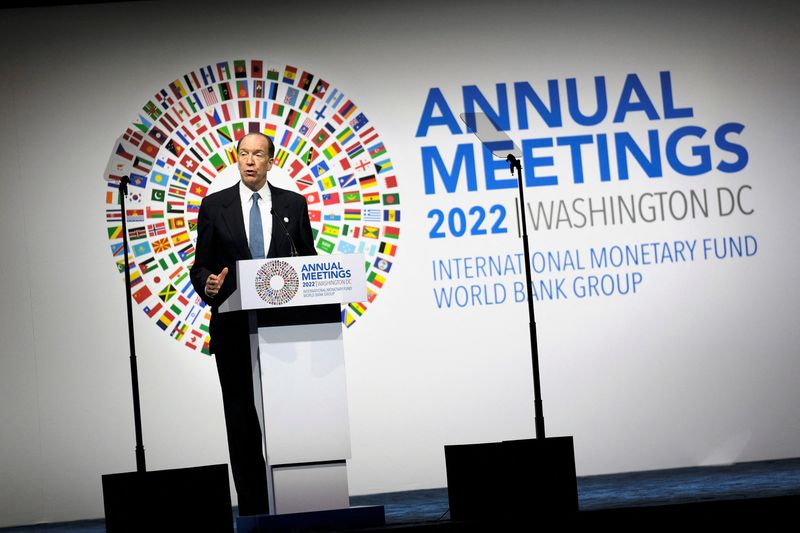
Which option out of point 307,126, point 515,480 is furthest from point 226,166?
point 515,480

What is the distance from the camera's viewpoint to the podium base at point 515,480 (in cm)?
453

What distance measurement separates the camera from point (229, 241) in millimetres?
5789

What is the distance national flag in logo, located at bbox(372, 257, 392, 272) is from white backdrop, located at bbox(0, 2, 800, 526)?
0.05m

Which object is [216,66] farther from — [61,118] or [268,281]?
[268,281]

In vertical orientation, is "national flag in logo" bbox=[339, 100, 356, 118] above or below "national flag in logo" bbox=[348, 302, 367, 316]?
above

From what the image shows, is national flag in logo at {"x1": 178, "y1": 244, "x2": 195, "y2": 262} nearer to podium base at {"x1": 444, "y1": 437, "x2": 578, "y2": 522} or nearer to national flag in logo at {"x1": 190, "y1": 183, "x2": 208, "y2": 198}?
national flag in logo at {"x1": 190, "y1": 183, "x2": 208, "y2": 198}

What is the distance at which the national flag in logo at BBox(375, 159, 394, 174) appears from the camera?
6.58 metres

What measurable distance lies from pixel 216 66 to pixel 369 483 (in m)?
2.62

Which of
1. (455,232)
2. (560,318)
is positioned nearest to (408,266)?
(455,232)

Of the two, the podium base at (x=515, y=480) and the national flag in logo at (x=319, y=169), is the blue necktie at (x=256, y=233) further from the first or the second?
the podium base at (x=515, y=480)

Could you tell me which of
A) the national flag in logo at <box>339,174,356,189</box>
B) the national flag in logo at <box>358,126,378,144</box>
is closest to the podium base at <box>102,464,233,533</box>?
the national flag in logo at <box>339,174,356,189</box>

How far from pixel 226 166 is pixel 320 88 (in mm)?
730

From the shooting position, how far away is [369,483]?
6465mm

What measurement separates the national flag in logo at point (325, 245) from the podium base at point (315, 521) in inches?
89.7
